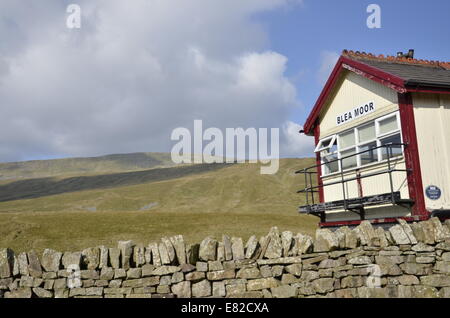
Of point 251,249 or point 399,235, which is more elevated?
point 399,235

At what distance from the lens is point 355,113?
51.3 feet

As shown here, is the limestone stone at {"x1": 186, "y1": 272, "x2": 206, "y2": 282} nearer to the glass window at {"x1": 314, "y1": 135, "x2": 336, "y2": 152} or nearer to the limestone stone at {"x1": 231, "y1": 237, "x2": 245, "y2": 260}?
the limestone stone at {"x1": 231, "y1": 237, "x2": 245, "y2": 260}

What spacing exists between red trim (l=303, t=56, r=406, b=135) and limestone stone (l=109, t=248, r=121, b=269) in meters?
10.3

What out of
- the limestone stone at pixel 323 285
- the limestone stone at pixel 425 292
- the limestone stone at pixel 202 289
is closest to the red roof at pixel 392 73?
the limestone stone at pixel 425 292

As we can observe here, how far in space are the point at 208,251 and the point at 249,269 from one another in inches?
37.4

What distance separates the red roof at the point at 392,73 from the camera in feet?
42.8

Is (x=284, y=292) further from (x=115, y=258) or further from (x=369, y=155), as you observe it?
(x=369, y=155)

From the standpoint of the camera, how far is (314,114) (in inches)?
699

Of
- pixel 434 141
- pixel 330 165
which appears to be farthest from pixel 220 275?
pixel 330 165

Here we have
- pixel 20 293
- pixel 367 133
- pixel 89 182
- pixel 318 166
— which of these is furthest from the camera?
pixel 89 182

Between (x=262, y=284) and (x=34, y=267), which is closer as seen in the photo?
(x=262, y=284)

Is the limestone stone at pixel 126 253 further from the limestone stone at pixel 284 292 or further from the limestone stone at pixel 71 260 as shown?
the limestone stone at pixel 284 292

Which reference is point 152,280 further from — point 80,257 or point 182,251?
point 80,257

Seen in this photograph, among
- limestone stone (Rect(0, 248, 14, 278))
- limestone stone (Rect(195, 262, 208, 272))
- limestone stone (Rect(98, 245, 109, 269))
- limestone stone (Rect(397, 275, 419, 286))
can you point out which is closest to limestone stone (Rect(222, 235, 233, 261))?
limestone stone (Rect(195, 262, 208, 272))
